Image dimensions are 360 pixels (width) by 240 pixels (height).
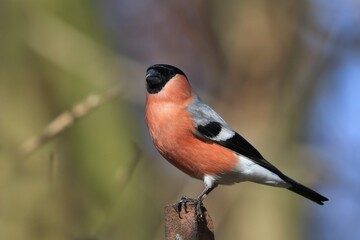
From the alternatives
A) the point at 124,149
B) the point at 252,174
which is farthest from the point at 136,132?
the point at 252,174

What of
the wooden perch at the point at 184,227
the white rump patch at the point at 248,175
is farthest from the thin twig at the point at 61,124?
the white rump patch at the point at 248,175

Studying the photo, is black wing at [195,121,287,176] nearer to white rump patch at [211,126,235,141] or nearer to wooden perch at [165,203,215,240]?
white rump patch at [211,126,235,141]

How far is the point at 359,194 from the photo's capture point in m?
4.77

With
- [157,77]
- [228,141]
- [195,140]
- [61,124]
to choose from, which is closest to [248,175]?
[228,141]

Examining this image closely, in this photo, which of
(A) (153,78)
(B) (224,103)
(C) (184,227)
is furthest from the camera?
(B) (224,103)

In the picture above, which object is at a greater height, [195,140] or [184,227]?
[195,140]

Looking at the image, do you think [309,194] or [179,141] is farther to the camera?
[309,194]

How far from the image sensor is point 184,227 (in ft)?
6.12

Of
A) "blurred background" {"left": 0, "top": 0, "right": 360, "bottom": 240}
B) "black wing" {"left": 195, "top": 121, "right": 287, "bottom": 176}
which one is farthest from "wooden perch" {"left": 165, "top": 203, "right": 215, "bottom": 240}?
"blurred background" {"left": 0, "top": 0, "right": 360, "bottom": 240}

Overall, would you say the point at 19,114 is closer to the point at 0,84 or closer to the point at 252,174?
the point at 0,84

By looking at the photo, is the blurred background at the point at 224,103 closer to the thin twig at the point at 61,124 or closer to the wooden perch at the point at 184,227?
the thin twig at the point at 61,124

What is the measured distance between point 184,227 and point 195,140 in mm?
1278

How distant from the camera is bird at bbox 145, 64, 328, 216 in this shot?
121 inches

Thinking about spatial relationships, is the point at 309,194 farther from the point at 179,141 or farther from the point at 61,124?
the point at 61,124
